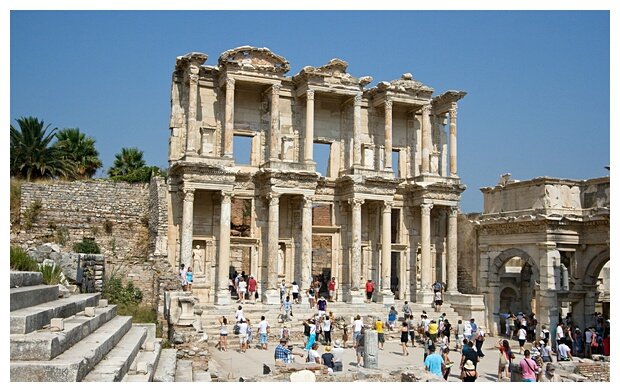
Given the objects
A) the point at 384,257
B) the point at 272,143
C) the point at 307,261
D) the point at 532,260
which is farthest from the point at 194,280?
the point at 532,260

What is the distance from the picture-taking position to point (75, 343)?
371 inches

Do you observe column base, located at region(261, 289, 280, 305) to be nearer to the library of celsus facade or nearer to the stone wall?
the library of celsus facade

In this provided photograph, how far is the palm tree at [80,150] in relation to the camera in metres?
36.0

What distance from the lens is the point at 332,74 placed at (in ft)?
93.2

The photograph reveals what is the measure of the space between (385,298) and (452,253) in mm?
A: 4329

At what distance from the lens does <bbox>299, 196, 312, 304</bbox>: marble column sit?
87.9 ft

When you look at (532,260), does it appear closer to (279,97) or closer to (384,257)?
(384,257)

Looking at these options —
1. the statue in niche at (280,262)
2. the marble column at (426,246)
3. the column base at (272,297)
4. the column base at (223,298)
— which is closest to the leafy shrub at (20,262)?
the column base at (223,298)

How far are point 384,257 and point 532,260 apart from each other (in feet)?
22.5

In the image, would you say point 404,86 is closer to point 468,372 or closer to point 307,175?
point 307,175

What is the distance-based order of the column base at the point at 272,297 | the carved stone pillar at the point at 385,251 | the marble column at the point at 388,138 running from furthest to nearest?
1. the marble column at the point at 388,138
2. the carved stone pillar at the point at 385,251
3. the column base at the point at 272,297

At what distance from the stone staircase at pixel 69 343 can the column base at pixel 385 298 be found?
15.5m

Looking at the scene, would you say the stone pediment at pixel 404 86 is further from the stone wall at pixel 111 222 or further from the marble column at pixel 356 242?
the stone wall at pixel 111 222

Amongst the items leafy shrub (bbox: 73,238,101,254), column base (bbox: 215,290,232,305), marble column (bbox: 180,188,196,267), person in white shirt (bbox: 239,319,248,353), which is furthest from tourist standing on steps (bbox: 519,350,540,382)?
leafy shrub (bbox: 73,238,101,254)
